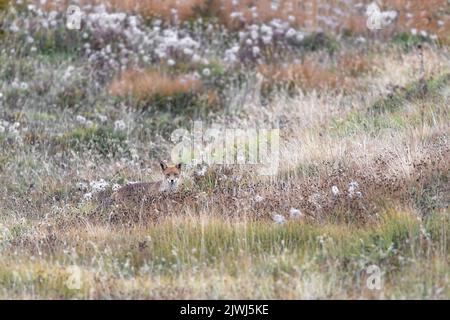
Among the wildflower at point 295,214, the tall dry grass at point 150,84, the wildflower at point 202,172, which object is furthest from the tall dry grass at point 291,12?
the wildflower at point 295,214

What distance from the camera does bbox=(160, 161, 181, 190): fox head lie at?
30.3ft

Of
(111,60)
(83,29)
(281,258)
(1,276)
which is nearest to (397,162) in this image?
(281,258)

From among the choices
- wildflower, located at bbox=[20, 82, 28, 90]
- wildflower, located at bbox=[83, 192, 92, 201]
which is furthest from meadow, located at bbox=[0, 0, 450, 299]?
wildflower, located at bbox=[83, 192, 92, 201]

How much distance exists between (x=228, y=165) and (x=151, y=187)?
42.1 inches

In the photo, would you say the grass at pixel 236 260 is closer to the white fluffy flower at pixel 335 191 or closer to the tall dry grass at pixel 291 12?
the white fluffy flower at pixel 335 191

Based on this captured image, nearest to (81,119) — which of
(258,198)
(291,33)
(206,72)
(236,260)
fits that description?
(206,72)

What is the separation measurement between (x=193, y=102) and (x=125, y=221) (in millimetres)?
6349

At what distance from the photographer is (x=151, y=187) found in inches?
372

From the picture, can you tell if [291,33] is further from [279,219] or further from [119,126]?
[279,219]

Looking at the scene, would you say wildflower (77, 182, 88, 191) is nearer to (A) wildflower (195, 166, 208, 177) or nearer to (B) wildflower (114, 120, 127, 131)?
(A) wildflower (195, 166, 208, 177)
